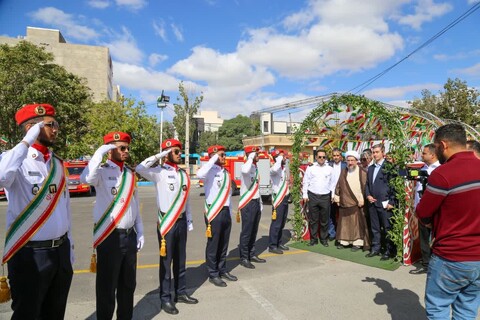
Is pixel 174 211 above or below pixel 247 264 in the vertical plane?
above

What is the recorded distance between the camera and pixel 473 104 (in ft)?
69.2

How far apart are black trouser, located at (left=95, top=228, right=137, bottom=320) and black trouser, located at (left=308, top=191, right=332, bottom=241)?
4560 millimetres

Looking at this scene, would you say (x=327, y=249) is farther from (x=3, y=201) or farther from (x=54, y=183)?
(x=3, y=201)

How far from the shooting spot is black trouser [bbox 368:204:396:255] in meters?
6.21

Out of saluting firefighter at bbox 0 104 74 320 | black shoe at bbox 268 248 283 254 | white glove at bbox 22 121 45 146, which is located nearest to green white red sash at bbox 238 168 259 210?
black shoe at bbox 268 248 283 254

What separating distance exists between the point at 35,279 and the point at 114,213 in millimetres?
940

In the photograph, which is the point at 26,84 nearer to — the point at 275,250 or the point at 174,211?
the point at 275,250

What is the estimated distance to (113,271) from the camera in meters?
3.36

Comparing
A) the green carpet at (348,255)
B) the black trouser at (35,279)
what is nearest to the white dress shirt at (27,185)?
the black trouser at (35,279)

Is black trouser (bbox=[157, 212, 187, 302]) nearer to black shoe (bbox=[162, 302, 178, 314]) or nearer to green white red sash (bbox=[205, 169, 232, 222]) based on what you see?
black shoe (bbox=[162, 302, 178, 314])

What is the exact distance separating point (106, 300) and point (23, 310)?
877 millimetres

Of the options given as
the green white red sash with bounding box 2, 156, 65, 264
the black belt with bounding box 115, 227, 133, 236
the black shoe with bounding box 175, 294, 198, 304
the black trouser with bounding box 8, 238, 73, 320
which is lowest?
the black shoe with bounding box 175, 294, 198, 304

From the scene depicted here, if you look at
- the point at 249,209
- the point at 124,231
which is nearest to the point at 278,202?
the point at 249,209

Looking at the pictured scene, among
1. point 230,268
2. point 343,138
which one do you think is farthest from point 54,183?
point 343,138
